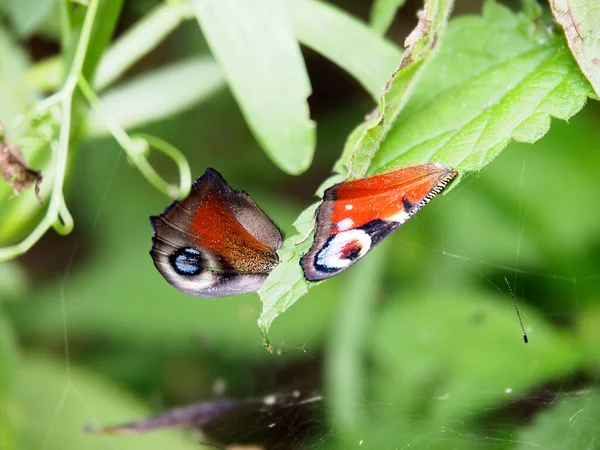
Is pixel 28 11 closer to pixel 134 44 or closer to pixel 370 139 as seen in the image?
pixel 134 44

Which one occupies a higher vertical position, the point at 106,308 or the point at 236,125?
the point at 236,125

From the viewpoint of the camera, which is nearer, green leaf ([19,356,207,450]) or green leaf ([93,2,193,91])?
green leaf ([93,2,193,91])

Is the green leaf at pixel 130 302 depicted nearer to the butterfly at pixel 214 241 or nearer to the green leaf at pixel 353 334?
the green leaf at pixel 353 334

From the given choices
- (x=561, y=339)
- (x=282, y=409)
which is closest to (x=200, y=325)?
(x=282, y=409)

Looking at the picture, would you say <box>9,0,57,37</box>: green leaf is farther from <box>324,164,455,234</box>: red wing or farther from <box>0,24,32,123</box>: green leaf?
<box>324,164,455,234</box>: red wing

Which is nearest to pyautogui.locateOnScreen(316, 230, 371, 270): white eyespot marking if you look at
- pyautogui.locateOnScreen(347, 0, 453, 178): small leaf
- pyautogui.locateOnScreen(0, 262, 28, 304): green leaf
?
pyautogui.locateOnScreen(347, 0, 453, 178): small leaf

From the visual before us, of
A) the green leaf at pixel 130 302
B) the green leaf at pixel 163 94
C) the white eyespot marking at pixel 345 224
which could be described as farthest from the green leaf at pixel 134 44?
the white eyespot marking at pixel 345 224

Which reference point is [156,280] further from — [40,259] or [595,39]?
[595,39]
